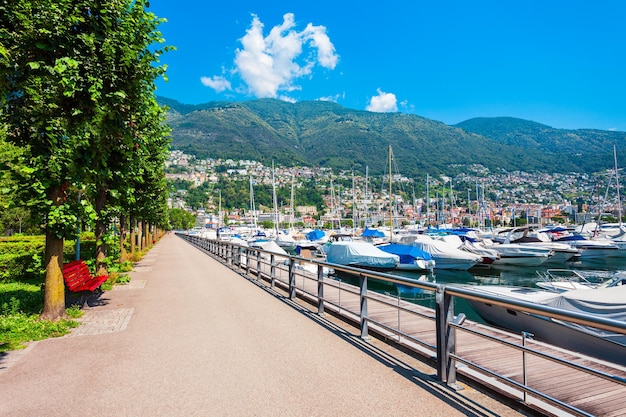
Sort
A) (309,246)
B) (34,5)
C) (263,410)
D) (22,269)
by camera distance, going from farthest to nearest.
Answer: (309,246), (22,269), (34,5), (263,410)

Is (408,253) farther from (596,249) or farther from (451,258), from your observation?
(596,249)

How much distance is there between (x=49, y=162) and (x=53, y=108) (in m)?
1.00

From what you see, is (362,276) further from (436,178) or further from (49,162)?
(436,178)

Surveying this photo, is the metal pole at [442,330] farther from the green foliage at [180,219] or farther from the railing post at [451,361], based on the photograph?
the green foliage at [180,219]

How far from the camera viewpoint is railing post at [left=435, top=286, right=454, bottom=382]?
4.34m

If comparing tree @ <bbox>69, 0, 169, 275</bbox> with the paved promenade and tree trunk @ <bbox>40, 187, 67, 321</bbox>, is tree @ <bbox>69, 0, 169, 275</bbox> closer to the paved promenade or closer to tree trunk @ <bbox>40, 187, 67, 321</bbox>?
tree trunk @ <bbox>40, 187, 67, 321</bbox>

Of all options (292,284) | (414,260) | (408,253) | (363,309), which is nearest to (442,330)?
(363,309)

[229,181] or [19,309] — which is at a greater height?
[229,181]

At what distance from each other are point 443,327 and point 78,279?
27.2 ft

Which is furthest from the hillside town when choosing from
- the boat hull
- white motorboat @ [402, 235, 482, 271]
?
the boat hull

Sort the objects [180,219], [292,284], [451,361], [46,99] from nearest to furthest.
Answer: [451,361] → [46,99] → [292,284] → [180,219]

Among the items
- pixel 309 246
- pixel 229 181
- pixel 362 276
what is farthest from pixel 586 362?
pixel 229 181

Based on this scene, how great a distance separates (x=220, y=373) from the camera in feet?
15.5

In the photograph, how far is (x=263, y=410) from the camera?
12.2 feet
